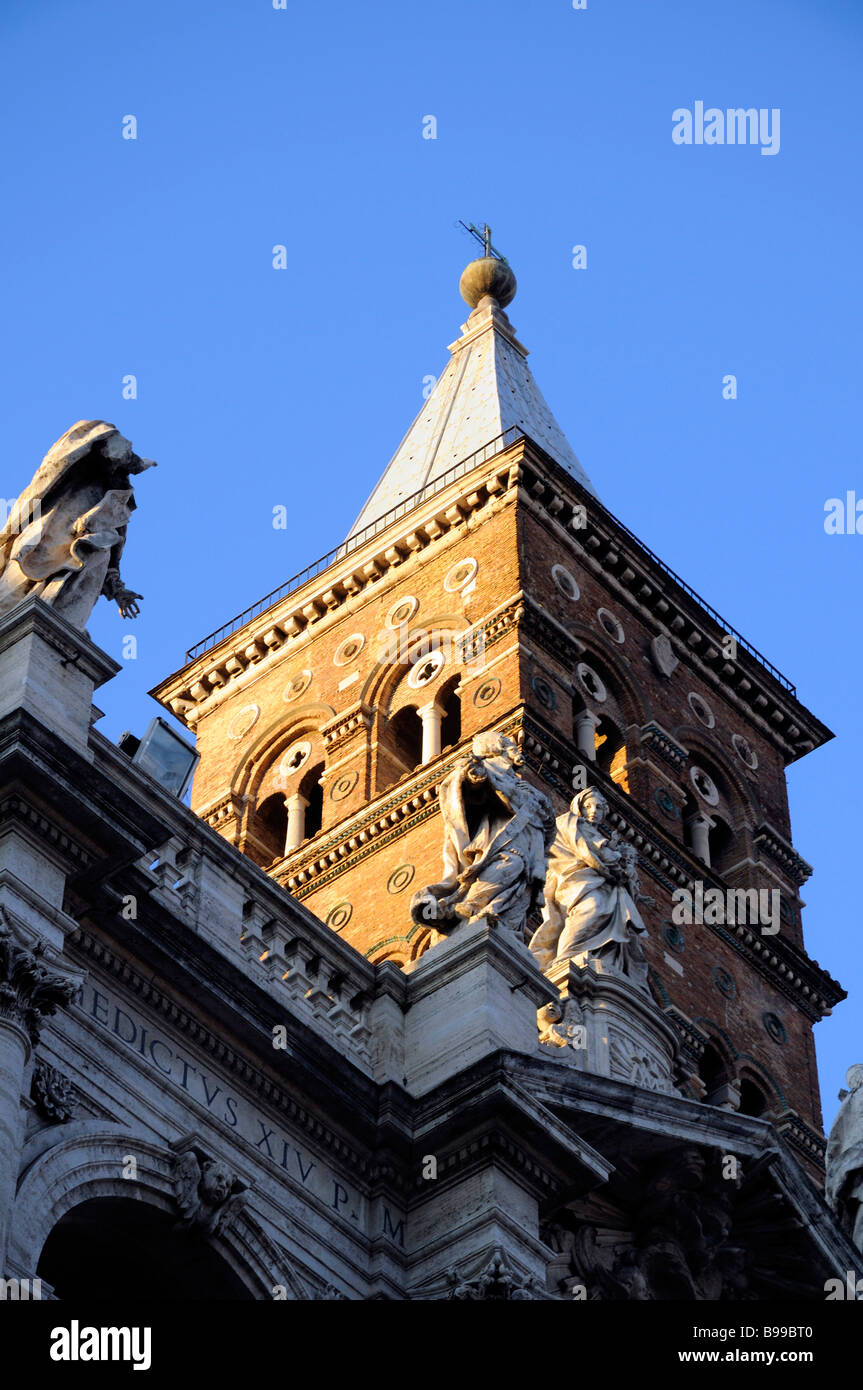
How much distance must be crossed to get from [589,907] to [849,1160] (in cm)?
435

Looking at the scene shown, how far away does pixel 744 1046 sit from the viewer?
4688 cm

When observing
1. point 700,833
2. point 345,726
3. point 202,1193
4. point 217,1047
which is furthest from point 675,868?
point 202,1193

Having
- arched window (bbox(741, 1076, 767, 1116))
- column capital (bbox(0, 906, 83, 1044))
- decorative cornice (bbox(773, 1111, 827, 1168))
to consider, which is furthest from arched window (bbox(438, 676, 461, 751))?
column capital (bbox(0, 906, 83, 1044))

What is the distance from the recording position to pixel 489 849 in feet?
81.9

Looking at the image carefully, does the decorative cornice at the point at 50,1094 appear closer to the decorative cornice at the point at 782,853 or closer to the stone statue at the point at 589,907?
the stone statue at the point at 589,907

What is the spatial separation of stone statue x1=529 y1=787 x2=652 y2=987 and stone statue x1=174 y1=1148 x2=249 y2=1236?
6942 mm

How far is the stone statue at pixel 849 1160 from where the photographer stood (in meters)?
24.5

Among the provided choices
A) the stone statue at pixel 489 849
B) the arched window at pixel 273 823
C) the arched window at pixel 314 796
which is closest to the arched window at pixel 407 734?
the arched window at pixel 314 796

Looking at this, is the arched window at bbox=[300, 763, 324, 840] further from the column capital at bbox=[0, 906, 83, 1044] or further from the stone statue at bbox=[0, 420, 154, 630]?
the column capital at bbox=[0, 906, 83, 1044]

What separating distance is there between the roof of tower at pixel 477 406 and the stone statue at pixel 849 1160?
2846 cm

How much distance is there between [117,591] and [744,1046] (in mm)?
26352
